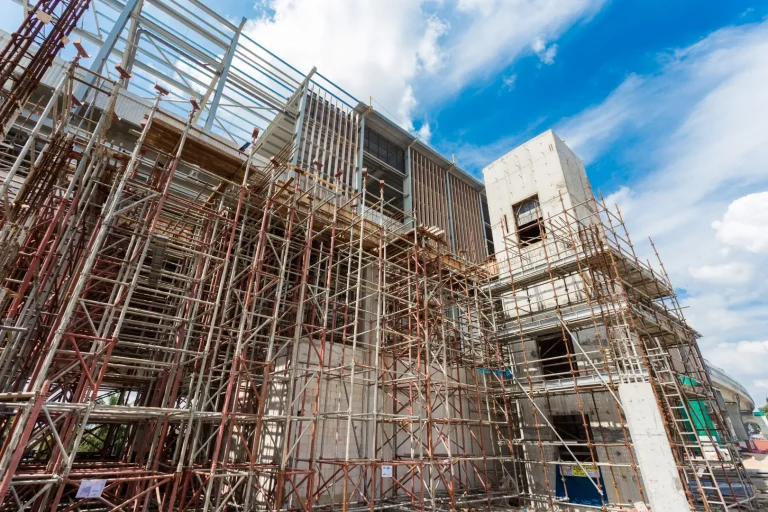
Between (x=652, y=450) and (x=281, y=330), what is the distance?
11.8 m

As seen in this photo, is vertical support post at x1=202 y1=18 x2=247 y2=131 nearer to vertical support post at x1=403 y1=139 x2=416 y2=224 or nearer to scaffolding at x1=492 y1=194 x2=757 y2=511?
vertical support post at x1=403 y1=139 x2=416 y2=224

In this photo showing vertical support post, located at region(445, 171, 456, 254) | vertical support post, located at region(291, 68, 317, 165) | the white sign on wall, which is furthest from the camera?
vertical support post, located at region(445, 171, 456, 254)

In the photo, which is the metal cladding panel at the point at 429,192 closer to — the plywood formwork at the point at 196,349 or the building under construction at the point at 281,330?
→ the building under construction at the point at 281,330

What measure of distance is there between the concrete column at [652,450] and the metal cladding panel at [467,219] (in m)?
16.6

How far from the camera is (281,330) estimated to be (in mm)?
13062

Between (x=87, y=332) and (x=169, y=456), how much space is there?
5119mm

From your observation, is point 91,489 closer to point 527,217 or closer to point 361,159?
point 361,159

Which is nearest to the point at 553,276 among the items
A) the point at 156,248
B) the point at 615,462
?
the point at 615,462

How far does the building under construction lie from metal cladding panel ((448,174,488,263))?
627cm

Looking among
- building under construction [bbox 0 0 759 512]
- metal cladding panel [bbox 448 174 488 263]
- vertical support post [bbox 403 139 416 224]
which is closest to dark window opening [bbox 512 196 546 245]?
building under construction [bbox 0 0 759 512]

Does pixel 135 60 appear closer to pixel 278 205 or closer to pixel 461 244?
pixel 278 205

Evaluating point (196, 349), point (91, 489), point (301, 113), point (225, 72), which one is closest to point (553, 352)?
point (196, 349)

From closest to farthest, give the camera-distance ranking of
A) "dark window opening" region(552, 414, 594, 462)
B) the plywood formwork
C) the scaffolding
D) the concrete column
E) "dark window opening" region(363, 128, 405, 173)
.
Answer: the plywood formwork → the concrete column → the scaffolding → "dark window opening" region(552, 414, 594, 462) → "dark window opening" region(363, 128, 405, 173)

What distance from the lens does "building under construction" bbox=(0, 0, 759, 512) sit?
10.2 metres
